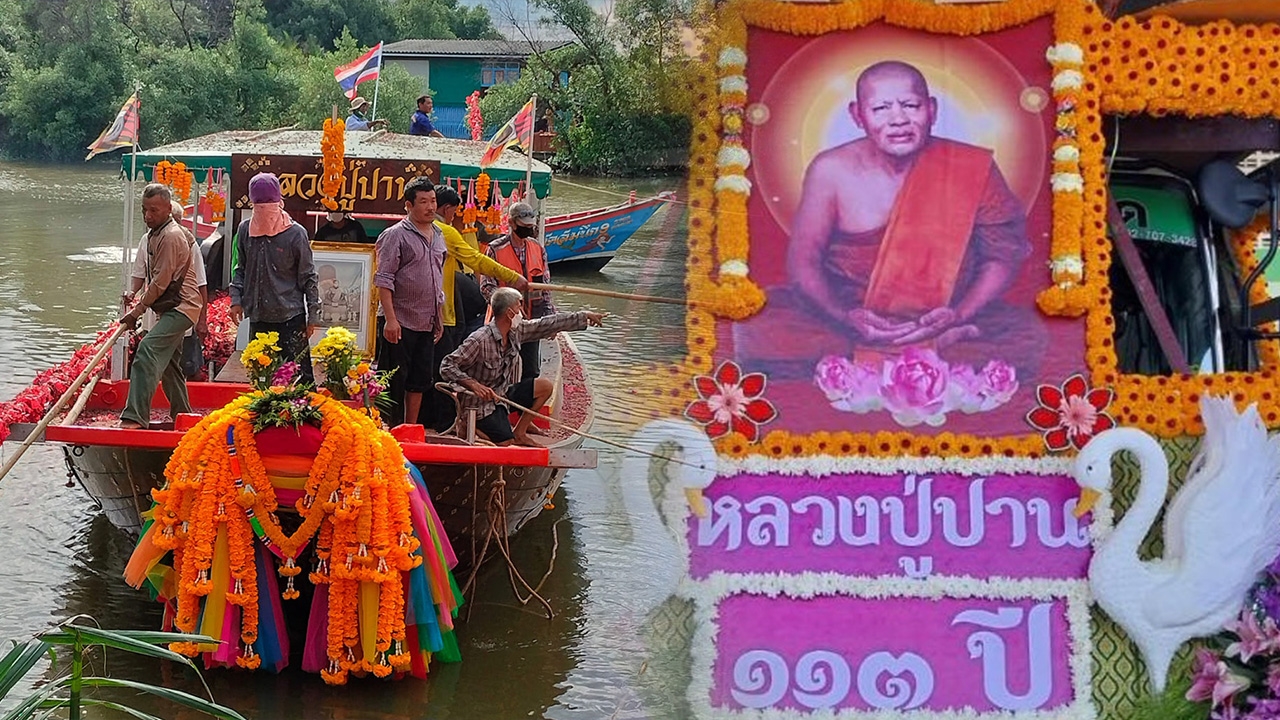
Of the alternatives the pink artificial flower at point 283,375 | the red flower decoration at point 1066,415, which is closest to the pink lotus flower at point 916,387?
the red flower decoration at point 1066,415

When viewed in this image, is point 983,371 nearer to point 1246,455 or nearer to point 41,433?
point 1246,455

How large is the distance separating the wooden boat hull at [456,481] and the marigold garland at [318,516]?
1.78ft

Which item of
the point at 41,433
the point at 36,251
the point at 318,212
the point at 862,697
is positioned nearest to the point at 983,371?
the point at 862,697

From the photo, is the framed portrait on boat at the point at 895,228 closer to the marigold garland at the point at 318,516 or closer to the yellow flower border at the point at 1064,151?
the yellow flower border at the point at 1064,151

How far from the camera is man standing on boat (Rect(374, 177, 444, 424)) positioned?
5684 mm

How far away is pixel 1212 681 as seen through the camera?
267 centimetres

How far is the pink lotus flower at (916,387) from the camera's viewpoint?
245cm

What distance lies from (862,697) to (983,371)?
2.09 feet

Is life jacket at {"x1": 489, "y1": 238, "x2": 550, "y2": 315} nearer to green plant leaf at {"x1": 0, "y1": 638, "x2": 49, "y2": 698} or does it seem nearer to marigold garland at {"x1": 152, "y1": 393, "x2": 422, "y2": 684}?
marigold garland at {"x1": 152, "y1": 393, "x2": 422, "y2": 684}

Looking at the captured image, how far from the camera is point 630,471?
249cm

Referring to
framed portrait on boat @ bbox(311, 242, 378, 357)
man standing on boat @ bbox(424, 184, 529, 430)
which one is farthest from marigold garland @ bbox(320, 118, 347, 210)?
man standing on boat @ bbox(424, 184, 529, 430)

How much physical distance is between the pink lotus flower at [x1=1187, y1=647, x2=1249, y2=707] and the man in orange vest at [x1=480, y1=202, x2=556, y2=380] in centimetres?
376

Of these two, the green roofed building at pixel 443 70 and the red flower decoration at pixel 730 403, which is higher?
the green roofed building at pixel 443 70

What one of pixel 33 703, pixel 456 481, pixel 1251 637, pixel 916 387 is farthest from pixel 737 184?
pixel 456 481
